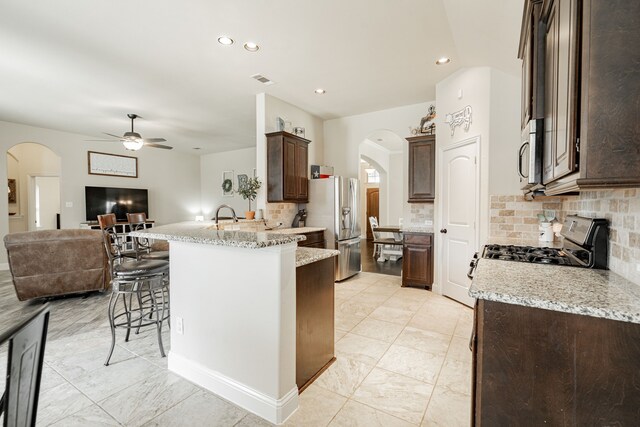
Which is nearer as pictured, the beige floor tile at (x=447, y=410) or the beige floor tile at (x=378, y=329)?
the beige floor tile at (x=447, y=410)

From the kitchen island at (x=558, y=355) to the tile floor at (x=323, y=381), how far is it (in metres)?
0.83

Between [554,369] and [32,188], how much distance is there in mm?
10453

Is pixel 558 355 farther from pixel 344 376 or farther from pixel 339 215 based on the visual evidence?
pixel 339 215

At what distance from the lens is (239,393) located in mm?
1854

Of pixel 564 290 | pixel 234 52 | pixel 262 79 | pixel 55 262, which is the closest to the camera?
pixel 564 290

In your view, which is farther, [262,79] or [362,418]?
[262,79]

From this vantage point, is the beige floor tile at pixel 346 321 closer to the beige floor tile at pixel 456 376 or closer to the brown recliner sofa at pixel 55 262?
the beige floor tile at pixel 456 376

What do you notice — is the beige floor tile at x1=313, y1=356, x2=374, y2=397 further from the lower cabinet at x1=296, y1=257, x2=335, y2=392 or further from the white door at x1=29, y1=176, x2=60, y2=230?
the white door at x1=29, y1=176, x2=60, y2=230

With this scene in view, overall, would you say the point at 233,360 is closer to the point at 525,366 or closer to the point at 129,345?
the point at 129,345

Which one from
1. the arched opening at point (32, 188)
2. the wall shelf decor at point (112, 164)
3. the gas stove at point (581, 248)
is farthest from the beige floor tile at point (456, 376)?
the arched opening at point (32, 188)

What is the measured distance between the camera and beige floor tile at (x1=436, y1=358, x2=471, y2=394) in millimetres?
2025

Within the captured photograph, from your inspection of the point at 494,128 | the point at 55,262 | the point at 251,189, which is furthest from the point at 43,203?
the point at 494,128

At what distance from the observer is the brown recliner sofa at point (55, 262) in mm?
3633

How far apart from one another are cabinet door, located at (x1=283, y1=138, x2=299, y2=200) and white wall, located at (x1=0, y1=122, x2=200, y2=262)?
551 centimetres
